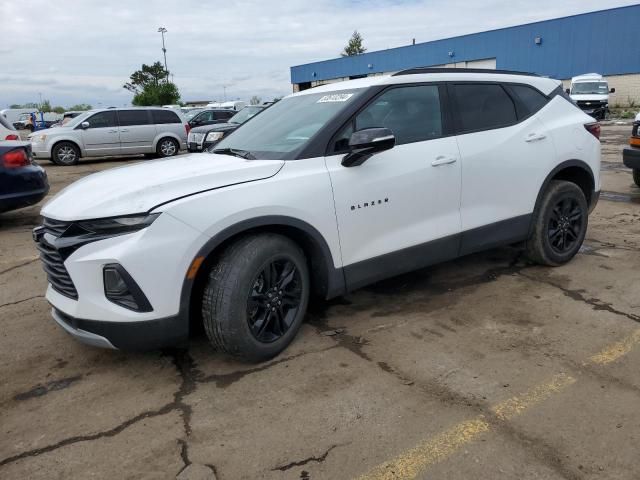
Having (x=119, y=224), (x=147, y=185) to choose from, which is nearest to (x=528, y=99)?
(x=147, y=185)

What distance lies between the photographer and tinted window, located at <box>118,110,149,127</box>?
16.3 metres

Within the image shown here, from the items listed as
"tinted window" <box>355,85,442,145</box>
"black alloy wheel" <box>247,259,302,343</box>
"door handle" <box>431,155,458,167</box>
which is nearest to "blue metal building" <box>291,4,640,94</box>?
"tinted window" <box>355,85,442,145</box>

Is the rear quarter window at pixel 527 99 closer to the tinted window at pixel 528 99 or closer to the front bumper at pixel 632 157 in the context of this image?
the tinted window at pixel 528 99

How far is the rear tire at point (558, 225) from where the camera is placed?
15.1 feet

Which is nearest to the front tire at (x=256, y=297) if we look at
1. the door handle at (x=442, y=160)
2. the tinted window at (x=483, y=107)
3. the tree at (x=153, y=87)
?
the door handle at (x=442, y=160)

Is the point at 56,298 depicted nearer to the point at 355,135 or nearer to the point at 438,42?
the point at 355,135

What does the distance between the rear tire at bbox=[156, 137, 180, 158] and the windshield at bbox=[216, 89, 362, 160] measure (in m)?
13.2

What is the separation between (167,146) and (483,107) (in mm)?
14197

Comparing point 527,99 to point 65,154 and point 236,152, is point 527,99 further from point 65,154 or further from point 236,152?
Answer: point 65,154

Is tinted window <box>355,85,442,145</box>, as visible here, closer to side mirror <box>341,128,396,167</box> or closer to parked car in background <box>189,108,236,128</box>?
side mirror <box>341,128,396,167</box>

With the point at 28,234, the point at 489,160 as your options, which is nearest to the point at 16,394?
the point at 489,160

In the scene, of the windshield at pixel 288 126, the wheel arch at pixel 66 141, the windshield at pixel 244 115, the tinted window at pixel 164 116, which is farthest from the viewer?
the tinted window at pixel 164 116

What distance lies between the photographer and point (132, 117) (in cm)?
1636

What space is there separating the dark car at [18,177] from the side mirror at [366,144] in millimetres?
5262
